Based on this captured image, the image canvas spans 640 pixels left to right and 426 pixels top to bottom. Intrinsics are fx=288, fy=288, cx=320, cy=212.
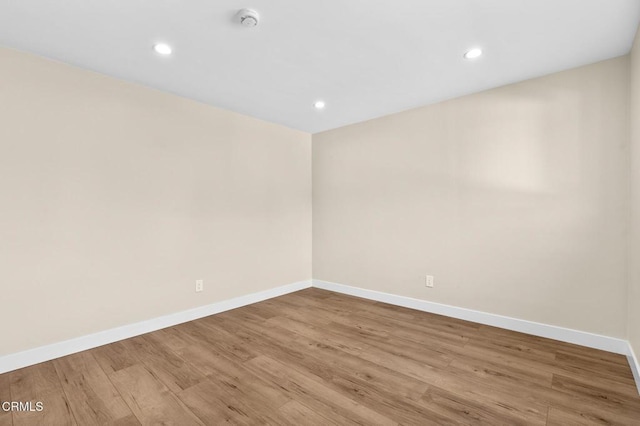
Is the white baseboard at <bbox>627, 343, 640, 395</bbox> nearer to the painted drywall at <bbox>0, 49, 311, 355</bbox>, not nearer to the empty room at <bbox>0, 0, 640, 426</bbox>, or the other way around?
the empty room at <bbox>0, 0, 640, 426</bbox>

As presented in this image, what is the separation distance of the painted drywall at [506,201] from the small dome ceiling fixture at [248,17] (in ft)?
7.50

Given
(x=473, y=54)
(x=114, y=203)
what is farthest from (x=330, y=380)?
(x=473, y=54)

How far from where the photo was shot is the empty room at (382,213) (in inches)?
71.2

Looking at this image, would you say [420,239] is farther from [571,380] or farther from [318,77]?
[318,77]

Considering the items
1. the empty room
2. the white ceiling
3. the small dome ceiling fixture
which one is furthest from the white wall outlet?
the small dome ceiling fixture

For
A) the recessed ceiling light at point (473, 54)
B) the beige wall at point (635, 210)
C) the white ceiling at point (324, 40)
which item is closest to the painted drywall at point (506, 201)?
the beige wall at point (635, 210)

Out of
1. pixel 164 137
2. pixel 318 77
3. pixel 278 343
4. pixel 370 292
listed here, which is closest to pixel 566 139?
pixel 318 77

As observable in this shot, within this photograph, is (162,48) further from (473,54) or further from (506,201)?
(506,201)

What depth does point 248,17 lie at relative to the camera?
1791mm

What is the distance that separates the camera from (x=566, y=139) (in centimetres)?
Result: 254

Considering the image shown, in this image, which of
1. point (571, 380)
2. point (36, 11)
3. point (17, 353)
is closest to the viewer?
point (36, 11)

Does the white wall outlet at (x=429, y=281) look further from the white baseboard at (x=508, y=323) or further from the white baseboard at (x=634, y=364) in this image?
the white baseboard at (x=634, y=364)

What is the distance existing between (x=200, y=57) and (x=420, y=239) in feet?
9.53

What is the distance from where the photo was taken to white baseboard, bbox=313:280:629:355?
2373 mm
